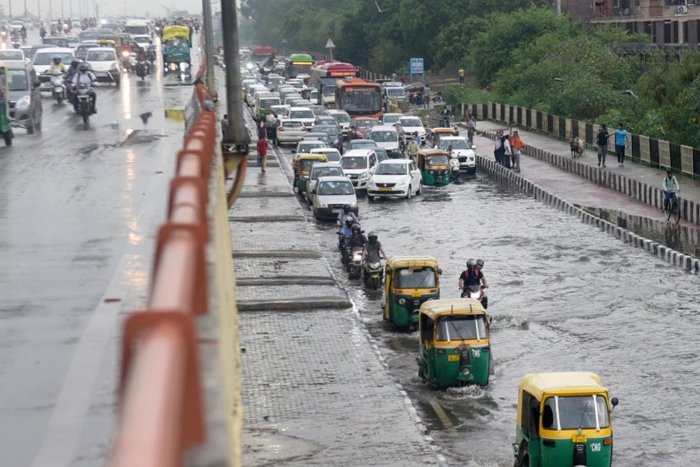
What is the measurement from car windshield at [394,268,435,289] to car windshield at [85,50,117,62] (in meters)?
34.4

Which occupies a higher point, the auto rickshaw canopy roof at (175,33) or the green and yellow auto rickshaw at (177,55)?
the auto rickshaw canopy roof at (175,33)

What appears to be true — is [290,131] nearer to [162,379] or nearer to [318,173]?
[318,173]

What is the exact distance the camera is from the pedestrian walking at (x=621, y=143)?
4962 centimetres

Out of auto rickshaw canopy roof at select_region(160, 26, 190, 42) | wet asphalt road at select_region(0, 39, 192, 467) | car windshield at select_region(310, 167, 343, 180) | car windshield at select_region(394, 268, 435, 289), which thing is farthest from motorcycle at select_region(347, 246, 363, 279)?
auto rickshaw canopy roof at select_region(160, 26, 190, 42)

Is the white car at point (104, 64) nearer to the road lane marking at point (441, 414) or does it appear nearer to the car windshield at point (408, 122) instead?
the car windshield at point (408, 122)

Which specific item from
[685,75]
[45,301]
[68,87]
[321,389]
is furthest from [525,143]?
[45,301]

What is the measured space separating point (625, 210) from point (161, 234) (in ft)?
133

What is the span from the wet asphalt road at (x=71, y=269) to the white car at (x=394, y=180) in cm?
928

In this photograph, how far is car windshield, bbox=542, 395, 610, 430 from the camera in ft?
57.6

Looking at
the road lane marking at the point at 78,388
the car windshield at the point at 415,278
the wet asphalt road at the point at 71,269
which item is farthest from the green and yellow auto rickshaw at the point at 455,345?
the road lane marking at the point at 78,388

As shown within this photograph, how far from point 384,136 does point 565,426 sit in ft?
145

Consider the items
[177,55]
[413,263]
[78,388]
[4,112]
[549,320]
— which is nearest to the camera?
[78,388]

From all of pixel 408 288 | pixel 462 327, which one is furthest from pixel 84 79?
pixel 462 327

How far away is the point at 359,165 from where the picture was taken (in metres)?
51.9
